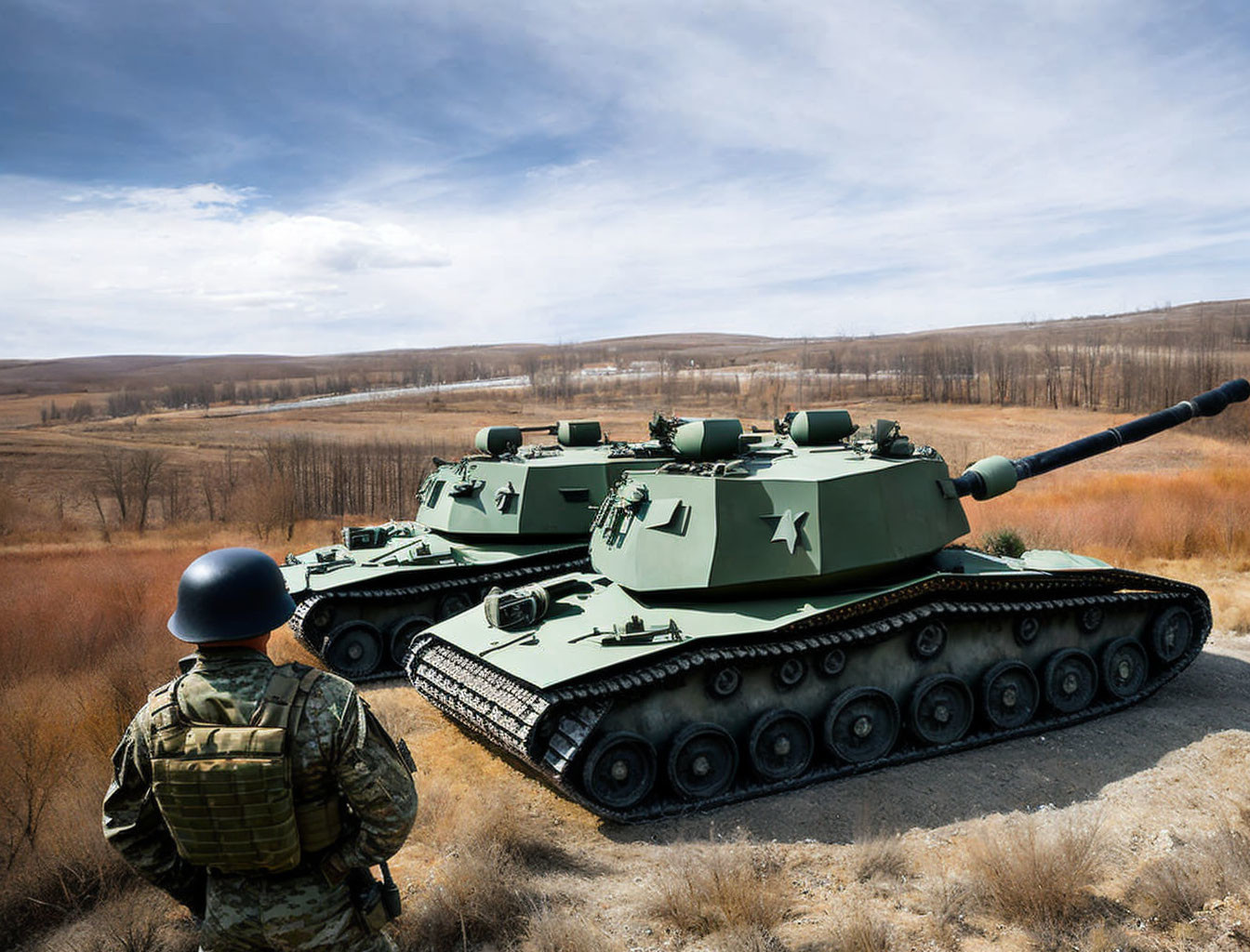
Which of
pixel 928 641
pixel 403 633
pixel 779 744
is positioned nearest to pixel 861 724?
pixel 779 744

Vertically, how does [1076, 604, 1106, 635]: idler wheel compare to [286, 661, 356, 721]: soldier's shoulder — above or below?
below

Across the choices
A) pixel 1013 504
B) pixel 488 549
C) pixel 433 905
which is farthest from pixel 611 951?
pixel 1013 504

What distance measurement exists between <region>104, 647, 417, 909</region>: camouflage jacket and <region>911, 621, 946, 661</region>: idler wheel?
5618mm

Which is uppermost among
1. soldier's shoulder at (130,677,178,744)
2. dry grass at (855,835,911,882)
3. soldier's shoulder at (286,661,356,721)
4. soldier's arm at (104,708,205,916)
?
soldier's shoulder at (286,661,356,721)

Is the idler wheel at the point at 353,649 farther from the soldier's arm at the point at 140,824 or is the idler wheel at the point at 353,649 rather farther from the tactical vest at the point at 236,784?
the tactical vest at the point at 236,784

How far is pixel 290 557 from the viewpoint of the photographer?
1197 centimetres

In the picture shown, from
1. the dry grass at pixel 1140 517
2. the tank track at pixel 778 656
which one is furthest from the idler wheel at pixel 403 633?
the dry grass at pixel 1140 517

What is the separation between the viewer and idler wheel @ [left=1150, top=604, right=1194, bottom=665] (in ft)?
29.1

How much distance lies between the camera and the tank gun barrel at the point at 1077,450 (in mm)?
8883

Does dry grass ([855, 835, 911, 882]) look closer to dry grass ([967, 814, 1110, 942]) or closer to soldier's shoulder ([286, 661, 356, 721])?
dry grass ([967, 814, 1110, 942])

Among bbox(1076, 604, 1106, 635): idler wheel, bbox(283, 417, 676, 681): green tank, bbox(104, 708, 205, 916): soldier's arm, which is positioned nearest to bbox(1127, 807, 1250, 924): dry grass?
bbox(1076, 604, 1106, 635): idler wheel

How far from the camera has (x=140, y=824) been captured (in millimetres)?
3217

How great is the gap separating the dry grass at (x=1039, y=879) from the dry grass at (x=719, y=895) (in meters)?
1.22

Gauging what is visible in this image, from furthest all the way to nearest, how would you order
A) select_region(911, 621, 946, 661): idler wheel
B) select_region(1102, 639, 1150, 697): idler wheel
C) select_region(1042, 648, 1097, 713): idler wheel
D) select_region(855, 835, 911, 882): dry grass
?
select_region(1102, 639, 1150, 697): idler wheel
select_region(1042, 648, 1097, 713): idler wheel
select_region(911, 621, 946, 661): idler wheel
select_region(855, 835, 911, 882): dry grass
